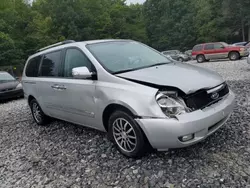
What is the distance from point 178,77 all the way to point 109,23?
41066mm

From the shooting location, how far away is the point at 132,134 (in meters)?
3.20

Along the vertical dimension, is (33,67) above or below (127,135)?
above

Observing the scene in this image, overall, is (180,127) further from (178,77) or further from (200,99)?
(178,77)

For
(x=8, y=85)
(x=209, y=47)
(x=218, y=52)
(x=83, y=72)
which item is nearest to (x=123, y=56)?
(x=83, y=72)

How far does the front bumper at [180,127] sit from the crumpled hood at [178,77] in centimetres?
32

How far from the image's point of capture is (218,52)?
19.1m

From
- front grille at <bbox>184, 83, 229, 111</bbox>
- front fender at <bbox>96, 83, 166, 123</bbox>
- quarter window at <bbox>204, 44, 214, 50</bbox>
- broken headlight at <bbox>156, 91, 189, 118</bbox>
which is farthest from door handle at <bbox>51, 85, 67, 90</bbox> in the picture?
quarter window at <bbox>204, 44, 214, 50</bbox>

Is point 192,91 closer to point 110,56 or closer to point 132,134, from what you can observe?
point 132,134

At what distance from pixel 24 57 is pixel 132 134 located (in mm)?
34070

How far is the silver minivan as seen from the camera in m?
2.86

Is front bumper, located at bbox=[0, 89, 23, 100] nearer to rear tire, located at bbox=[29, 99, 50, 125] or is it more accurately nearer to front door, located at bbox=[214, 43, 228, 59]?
rear tire, located at bbox=[29, 99, 50, 125]

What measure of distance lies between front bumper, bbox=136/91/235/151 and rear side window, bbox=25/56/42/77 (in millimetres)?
3185

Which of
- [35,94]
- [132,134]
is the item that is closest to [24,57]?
[35,94]

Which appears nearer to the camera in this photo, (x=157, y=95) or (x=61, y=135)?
(x=157, y=95)
